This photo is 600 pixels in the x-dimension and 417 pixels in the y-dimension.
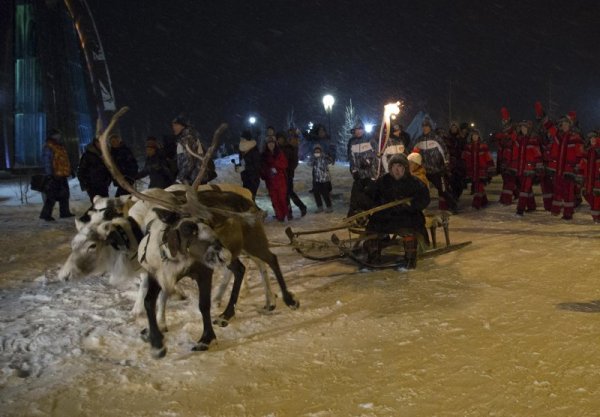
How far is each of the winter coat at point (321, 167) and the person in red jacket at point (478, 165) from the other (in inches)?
133

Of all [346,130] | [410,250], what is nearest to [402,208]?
[410,250]

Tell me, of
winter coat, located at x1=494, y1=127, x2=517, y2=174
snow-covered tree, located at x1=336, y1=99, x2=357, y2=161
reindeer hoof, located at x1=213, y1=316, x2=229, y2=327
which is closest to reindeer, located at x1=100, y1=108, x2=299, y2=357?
reindeer hoof, located at x1=213, y1=316, x2=229, y2=327

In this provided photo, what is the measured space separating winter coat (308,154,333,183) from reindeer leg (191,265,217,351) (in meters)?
7.72

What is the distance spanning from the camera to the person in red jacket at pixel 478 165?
12031 millimetres

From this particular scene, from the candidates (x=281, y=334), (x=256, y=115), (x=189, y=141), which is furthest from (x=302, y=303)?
(x=256, y=115)

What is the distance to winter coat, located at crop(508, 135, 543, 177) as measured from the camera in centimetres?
1072

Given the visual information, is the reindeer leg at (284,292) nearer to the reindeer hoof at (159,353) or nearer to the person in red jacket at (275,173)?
the reindeer hoof at (159,353)

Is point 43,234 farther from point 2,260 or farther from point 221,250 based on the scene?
point 221,250

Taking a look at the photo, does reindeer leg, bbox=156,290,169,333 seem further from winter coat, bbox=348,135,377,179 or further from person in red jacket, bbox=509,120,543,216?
person in red jacket, bbox=509,120,543,216

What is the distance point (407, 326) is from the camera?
454 centimetres

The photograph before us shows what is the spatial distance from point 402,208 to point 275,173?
4.36 meters

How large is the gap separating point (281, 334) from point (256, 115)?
1989 inches

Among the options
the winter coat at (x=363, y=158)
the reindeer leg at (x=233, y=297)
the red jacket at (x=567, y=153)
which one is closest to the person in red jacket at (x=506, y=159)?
the red jacket at (x=567, y=153)

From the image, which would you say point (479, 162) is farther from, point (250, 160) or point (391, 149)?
point (250, 160)
